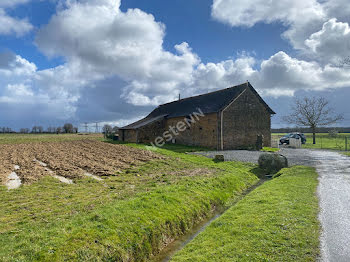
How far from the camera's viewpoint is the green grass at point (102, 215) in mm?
4742

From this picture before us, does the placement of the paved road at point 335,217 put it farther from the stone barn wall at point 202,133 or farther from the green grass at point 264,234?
the stone barn wall at point 202,133

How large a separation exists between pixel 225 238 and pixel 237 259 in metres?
1.01

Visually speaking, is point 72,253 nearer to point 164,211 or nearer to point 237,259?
point 164,211

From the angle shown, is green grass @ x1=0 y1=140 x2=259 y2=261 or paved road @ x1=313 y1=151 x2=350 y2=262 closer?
paved road @ x1=313 y1=151 x2=350 y2=262

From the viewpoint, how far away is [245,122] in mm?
25547

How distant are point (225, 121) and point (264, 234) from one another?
19706 millimetres

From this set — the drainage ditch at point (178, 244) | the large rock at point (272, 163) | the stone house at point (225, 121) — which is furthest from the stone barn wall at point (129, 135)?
the drainage ditch at point (178, 244)

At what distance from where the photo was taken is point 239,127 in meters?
25.1

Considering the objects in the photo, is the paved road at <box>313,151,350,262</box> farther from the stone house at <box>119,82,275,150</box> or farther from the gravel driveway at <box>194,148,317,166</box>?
the stone house at <box>119,82,275,150</box>

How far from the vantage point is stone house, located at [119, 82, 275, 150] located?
79.9 feet

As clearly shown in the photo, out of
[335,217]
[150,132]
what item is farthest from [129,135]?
[335,217]

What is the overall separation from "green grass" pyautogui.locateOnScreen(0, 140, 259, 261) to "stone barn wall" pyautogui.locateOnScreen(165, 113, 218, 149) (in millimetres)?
13747

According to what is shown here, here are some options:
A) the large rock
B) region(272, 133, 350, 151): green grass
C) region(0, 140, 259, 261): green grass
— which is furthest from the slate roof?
region(0, 140, 259, 261): green grass

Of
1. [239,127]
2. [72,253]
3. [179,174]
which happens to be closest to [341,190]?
[179,174]
